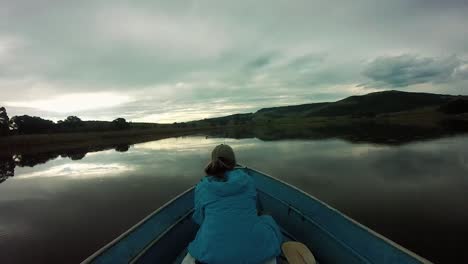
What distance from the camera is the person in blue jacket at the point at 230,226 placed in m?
2.47

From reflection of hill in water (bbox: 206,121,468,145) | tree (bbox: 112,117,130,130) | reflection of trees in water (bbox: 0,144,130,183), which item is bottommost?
reflection of hill in water (bbox: 206,121,468,145)

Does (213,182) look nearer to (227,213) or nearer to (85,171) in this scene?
(227,213)

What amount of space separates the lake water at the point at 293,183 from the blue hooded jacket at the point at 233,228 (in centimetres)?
560

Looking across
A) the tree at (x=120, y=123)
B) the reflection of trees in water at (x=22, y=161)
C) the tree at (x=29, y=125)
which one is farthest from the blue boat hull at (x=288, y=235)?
the tree at (x=120, y=123)

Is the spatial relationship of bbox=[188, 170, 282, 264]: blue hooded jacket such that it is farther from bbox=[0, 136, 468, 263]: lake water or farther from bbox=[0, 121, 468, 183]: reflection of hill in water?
bbox=[0, 121, 468, 183]: reflection of hill in water

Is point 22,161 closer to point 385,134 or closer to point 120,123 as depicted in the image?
point 385,134

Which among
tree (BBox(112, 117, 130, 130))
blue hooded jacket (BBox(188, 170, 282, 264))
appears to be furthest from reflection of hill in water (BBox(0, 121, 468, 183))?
tree (BBox(112, 117, 130, 130))

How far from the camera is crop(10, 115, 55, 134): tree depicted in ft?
241

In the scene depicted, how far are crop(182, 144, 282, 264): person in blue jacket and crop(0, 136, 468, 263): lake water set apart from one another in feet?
18.3

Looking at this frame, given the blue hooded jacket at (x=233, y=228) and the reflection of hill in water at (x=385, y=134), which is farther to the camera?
the reflection of hill in water at (x=385, y=134)

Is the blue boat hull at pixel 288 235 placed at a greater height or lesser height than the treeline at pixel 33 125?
lesser

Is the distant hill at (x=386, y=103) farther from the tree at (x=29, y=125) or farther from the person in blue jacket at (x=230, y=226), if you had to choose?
the person in blue jacket at (x=230, y=226)

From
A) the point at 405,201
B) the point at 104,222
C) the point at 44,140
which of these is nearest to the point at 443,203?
the point at 405,201

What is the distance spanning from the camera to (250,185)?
3.04m
